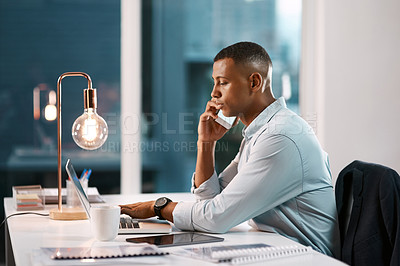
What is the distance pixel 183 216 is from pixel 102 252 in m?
0.40

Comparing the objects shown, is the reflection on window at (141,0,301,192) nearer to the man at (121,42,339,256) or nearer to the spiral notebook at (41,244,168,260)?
the man at (121,42,339,256)

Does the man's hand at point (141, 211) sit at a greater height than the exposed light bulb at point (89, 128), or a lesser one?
lesser

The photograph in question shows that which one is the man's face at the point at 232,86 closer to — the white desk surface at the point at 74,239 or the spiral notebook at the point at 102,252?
the white desk surface at the point at 74,239

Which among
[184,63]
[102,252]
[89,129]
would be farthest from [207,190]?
[184,63]

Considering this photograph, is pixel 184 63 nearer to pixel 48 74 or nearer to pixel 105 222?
pixel 48 74

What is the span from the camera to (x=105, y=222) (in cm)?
152

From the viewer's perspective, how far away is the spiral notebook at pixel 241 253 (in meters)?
1.27

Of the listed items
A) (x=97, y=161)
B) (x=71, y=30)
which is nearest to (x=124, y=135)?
(x=97, y=161)

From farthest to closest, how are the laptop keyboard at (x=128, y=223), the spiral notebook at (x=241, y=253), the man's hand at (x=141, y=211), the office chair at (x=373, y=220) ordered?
the man's hand at (x=141, y=211), the laptop keyboard at (x=128, y=223), the office chair at (x=373, y=220), the spiral notebook at (x=241, y=253)

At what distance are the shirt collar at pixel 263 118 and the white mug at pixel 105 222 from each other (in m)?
0.60

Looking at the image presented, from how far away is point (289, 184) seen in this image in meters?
1.68

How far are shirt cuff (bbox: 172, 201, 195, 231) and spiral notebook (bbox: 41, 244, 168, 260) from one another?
0.30 m

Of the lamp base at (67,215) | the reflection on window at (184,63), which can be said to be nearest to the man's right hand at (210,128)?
the lamp base at (67,215)

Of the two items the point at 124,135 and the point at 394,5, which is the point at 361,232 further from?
the point at 394,5
